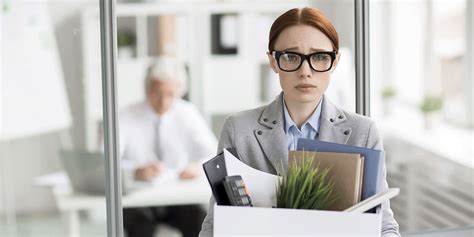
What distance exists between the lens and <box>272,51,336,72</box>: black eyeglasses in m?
1.10

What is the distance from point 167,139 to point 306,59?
8.02 ft

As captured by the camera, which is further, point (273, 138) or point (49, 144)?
point (49, 144)

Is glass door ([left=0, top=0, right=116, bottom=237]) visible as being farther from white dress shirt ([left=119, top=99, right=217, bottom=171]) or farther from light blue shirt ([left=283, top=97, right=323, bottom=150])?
light blue shirt ([left=283, top=97, right=323, bottom=150])

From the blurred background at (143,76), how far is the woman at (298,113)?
2.57 meters

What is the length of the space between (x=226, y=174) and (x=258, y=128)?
0.11 meters

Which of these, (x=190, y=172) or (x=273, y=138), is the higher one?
(x=273, y=138)

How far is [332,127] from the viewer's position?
44.6 inches

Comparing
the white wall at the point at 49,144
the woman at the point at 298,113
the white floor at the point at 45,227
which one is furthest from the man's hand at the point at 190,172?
the woman at the point at 298,113

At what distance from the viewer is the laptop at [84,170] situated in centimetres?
383

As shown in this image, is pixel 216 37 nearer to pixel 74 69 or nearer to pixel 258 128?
pixel 74 69

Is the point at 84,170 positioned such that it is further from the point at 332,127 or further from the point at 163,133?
the point at 332,127

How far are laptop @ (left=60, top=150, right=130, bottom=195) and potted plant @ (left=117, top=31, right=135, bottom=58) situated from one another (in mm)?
483

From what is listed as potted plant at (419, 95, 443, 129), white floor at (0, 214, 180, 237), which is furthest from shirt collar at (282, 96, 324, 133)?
white floor at (0, 214, 180, 237)

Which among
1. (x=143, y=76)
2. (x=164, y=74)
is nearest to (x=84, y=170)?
(x=143, y=76)
